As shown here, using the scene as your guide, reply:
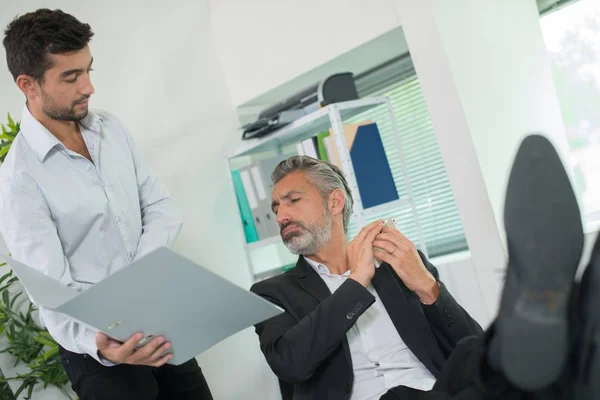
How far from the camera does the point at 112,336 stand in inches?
66.2

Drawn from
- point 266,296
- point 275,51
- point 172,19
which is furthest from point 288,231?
point 172,19

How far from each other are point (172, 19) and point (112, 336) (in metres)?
2.64

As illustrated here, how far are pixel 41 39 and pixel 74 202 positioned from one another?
471 mm

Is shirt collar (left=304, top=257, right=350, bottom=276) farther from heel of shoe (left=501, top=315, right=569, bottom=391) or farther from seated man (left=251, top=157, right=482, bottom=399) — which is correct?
heel of shoe (left=501, top=315, right=569, bottom=391)

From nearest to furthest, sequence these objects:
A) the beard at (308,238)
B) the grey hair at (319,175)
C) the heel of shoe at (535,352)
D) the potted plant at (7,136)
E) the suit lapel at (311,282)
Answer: the heel of shoe at (535,352) → the suit lapel at (311,282) → the beard at (308,238) → the grey hair at (319,175) → the potted plant at (7,136)

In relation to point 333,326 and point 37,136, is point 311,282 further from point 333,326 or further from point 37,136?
point 37,136

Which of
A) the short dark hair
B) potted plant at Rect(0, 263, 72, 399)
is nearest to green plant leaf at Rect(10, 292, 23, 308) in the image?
potted plant at Rect(0, 263, 72, 399)

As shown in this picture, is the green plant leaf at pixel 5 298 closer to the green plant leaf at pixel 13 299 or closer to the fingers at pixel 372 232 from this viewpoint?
the green plant leaf at pixel 13 299

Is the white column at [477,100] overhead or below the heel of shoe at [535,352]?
overhead

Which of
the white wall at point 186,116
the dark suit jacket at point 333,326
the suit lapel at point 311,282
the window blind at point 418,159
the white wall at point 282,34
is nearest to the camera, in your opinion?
the dark suit jacket at point 333,326

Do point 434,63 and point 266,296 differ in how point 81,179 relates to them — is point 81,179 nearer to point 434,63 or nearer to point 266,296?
point 266,296

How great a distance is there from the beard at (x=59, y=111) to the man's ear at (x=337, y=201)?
0.85m

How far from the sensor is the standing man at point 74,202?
194 centimetres

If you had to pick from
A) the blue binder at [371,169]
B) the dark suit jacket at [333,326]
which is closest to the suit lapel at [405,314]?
the dark suit jacket at [333,326]
